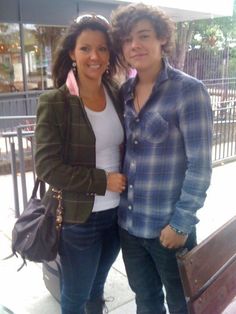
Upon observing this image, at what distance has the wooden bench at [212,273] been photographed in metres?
1.40

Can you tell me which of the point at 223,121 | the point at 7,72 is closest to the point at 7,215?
the point at 223,121

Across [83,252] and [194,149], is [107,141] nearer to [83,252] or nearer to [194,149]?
[194,149]

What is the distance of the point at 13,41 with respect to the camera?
9109 mm

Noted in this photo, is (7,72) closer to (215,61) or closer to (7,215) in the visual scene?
(7,215)

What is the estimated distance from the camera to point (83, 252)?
5.93ft

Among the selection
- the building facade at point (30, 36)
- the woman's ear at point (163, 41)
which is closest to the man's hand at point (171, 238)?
the woman's ear at point (163, 41)

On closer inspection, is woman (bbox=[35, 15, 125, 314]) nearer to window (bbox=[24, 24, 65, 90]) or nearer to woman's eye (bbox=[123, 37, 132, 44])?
woman's eye (bbox=[123, 37, 132, 44])

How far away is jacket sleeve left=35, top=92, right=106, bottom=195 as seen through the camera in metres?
1.64

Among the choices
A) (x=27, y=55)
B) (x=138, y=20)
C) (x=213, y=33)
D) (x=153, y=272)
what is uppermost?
(x=213, y=33)

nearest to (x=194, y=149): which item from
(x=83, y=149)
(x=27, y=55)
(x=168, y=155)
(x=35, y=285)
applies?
(x=168, y=155)

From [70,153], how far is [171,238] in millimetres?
573

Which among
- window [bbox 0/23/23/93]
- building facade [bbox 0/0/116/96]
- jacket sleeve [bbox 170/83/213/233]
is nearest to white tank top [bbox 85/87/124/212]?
jacket sleeve [bbox 170/83/213/233]

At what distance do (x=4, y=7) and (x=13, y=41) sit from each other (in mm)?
832

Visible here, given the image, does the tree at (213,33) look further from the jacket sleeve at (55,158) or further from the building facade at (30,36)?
the jacket sleeve at (55,158)
